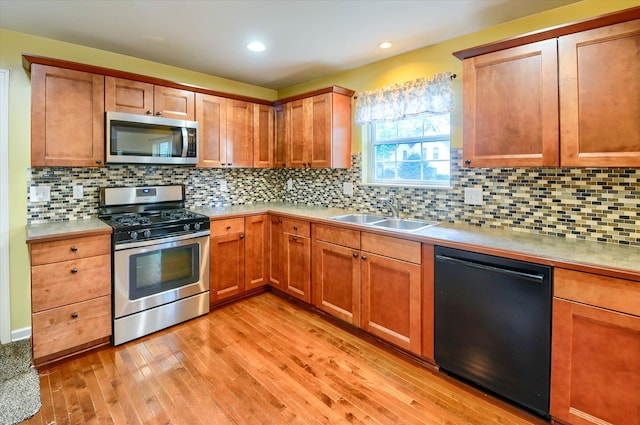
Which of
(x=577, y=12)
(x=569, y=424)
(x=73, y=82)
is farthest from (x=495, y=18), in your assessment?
(x=73, y=82)

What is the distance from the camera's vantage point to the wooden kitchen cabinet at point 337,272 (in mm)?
2658

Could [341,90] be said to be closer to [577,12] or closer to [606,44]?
[577,12]

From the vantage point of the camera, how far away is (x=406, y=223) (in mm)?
2891

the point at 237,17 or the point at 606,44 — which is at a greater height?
the point at 237,17

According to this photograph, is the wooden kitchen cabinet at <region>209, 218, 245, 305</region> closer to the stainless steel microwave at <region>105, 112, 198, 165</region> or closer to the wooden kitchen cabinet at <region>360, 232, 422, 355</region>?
the stainless steel microwave at <region>105, 112, 198, 165</region>

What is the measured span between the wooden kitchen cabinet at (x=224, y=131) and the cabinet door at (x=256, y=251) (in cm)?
72

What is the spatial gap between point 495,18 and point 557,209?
4.54 feet

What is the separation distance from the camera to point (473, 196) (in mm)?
2549

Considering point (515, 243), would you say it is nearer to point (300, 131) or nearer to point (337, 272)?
point (337, 272)

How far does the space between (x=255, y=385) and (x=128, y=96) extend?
253 cm

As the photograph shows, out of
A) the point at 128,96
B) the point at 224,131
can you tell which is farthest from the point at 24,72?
the point at 224,131

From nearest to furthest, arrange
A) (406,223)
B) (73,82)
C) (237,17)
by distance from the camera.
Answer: (237,17) < (73,82) < (406,223)

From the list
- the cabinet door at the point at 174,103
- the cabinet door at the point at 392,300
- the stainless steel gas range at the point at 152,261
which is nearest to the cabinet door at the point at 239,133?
the cabinet door at the point at 174,103

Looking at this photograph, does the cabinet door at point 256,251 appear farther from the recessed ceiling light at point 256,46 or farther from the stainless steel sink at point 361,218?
the recessed ceiling light at point 256,46
